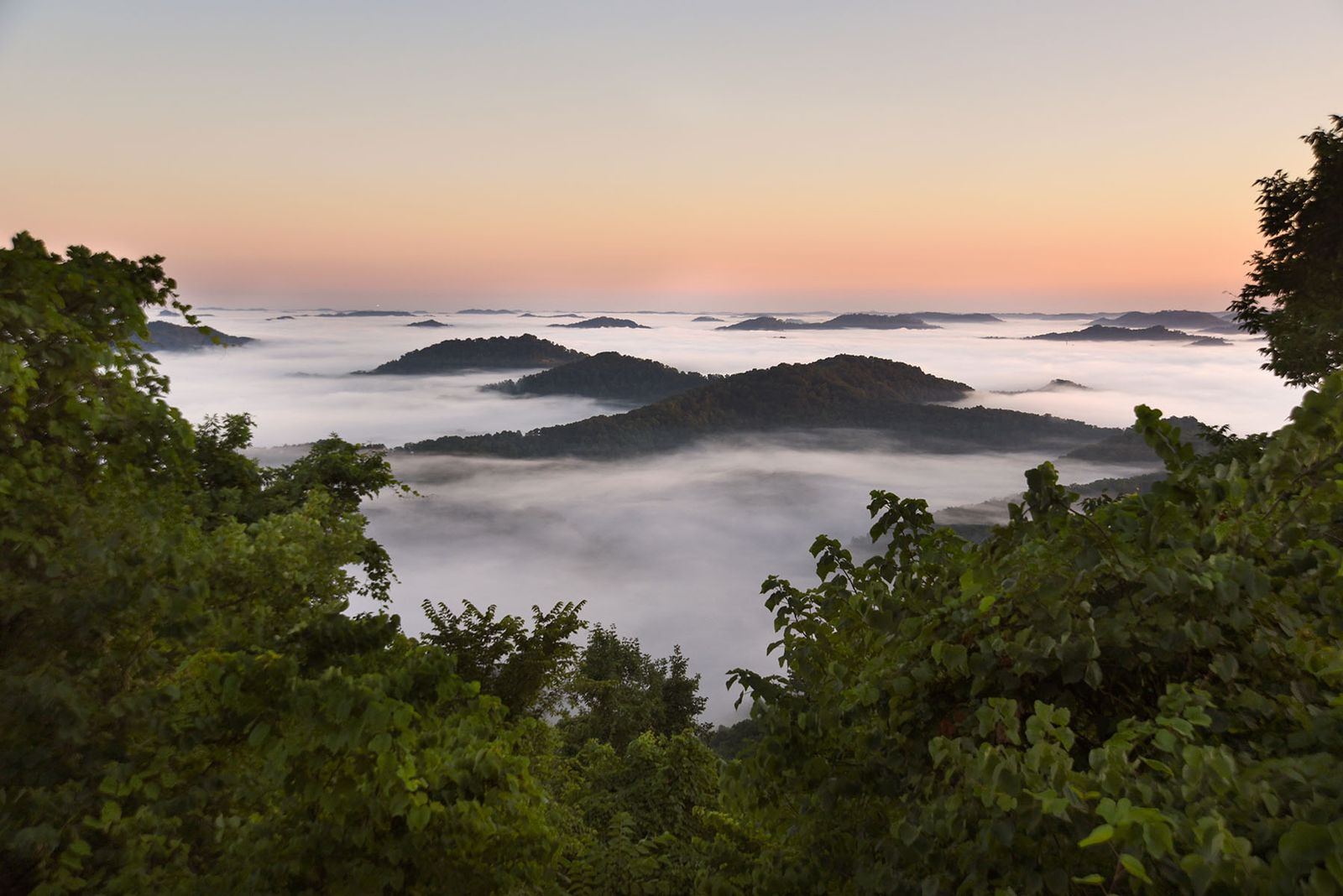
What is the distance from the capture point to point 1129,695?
160 inches

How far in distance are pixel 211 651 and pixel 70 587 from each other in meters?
1.50

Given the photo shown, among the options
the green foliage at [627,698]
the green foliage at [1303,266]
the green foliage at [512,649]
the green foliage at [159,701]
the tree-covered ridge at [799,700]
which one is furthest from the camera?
the green foliage at [627,698]

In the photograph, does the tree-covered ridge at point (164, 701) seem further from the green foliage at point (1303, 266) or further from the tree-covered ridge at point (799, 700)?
the green foliage at point (1303, 266)

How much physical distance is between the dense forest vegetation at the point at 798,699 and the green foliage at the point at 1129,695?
22mm

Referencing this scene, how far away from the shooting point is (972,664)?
12.9 feet

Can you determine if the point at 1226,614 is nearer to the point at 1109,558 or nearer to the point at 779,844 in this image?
the point at 1109,558

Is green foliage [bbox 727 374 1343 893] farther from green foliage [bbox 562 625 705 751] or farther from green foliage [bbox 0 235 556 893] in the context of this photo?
green foliage [bbox 562 625 705 751]

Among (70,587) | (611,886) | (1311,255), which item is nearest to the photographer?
(70,587)

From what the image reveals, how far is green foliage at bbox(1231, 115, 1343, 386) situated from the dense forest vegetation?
2518 centimetres

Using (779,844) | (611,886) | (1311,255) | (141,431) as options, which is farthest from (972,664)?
(1311,255)

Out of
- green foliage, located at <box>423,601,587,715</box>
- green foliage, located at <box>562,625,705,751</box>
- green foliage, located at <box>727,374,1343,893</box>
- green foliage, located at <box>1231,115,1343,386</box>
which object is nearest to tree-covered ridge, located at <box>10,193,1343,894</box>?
green foliage, located at <box>727,374,1343,893</box>

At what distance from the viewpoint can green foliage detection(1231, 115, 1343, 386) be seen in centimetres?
2338

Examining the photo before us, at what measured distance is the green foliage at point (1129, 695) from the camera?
2.57 metres

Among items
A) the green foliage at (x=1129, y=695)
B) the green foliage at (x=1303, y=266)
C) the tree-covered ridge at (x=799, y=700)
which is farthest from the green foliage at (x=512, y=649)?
the green foliage at (x=1303, y=266)
